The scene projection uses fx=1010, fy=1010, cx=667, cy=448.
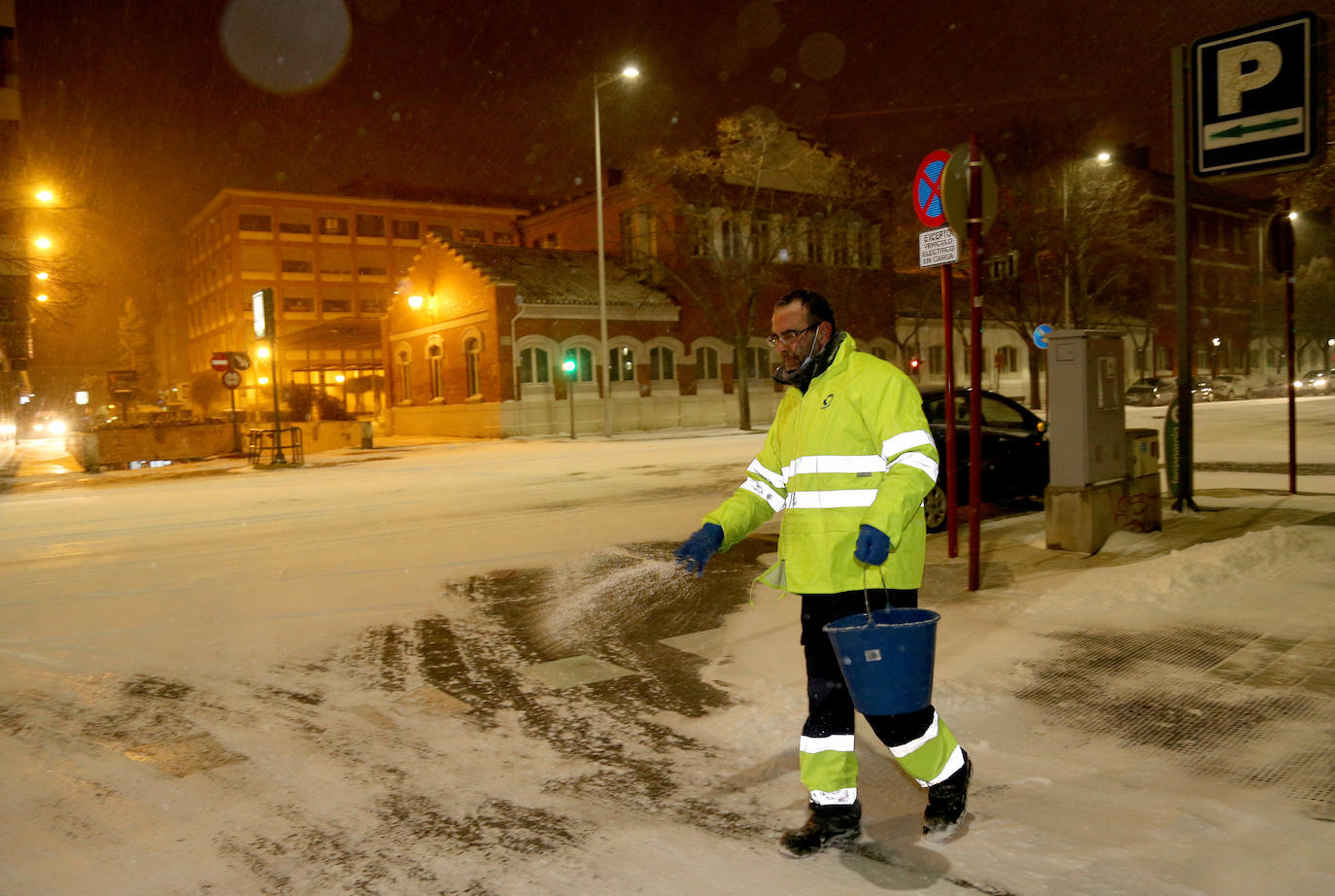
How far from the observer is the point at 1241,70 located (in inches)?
339

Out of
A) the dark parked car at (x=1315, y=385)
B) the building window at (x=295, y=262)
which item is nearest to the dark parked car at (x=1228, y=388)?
the dark parked car at (x=1315, y=385)

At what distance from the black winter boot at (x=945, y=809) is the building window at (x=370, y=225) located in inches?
3337

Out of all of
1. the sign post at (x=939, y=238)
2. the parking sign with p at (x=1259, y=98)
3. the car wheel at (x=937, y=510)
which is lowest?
the car wheel at (x=937, y=510)

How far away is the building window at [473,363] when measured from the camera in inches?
1487

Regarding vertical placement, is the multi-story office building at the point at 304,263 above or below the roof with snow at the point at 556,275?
above

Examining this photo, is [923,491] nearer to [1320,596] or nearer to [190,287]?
[1320,596]

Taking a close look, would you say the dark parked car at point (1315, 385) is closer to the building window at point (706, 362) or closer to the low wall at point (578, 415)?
the low wall at point (578, 415)

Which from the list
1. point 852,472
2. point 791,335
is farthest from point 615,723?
point 791,335

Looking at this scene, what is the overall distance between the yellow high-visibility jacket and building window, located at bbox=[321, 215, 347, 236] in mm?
83468

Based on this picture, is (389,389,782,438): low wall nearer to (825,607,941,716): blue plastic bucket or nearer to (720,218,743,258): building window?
(720,218,743,258): building window

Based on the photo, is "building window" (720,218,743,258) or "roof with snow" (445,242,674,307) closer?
"building window" (720,218,743,258)

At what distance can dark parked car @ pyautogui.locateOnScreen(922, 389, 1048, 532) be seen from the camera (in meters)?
11.1

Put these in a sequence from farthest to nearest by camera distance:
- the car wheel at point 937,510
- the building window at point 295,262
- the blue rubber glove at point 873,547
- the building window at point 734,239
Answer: the building window at point 295,262
the building window at point 734,239
the car wheel at point 937,510
the blue rubber glove at point 873,547

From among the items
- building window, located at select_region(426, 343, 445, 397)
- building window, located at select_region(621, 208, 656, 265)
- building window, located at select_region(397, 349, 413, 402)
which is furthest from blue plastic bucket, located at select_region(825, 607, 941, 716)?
building window, located at select_region(397, 349, 413, 402)
